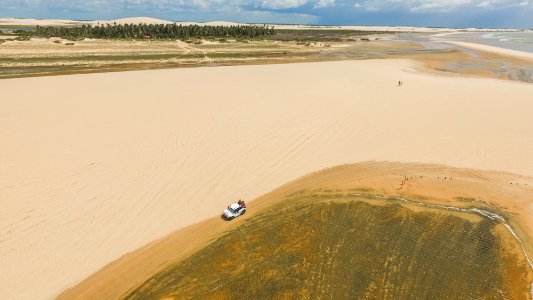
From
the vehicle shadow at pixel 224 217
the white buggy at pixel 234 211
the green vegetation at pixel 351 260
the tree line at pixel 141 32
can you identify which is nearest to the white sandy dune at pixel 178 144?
the vehicle shadow at pixel 224 217

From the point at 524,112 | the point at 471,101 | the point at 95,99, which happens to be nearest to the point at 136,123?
the point at 95,99

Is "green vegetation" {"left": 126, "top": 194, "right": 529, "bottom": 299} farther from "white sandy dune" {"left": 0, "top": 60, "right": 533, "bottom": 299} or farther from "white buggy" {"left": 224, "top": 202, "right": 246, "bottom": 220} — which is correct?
"white sandy dune" {"left": 0, "top": 60, "right": 533, "bottom": 299}

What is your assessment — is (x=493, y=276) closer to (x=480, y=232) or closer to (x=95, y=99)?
(x=480, y=232)

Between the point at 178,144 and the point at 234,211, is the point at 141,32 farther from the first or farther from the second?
the point at 234,211

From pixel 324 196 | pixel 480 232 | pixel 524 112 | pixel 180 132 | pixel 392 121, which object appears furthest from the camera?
pixel 524 112

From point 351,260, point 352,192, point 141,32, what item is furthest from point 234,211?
point 141,32

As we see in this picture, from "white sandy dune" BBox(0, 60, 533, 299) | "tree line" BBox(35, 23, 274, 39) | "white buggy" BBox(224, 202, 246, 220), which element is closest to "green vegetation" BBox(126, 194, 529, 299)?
"white buggy" BBox(224, 202, 246, 220)
